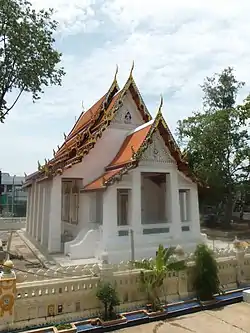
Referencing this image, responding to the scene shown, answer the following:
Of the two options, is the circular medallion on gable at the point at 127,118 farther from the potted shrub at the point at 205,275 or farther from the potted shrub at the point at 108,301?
the potted shrub at the point at 108,301

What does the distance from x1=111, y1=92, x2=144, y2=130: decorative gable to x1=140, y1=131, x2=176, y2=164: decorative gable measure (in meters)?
2.64

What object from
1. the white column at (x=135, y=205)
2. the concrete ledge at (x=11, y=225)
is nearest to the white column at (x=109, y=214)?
the white column at (x=135, y=205)

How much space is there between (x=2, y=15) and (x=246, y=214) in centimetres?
3253

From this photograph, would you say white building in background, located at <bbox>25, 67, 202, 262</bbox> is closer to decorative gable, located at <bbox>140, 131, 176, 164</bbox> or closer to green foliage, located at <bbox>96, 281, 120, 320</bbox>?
decorative gable, located at <bbox>140, 131, 176, 164</bbox>

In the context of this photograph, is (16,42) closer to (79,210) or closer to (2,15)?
(2,15)

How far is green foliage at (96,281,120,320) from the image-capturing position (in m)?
6.16

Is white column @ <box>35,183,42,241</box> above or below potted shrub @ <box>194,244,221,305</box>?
above

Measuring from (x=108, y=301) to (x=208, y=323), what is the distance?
203 cm

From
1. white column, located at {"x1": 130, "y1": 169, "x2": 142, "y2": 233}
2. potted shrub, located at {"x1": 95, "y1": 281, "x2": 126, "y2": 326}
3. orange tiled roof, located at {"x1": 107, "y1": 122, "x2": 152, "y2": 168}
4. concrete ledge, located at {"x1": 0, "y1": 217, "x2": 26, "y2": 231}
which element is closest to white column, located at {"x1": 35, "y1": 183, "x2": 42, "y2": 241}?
orange tiled roof, located at {"x1": 107, "y1": 122, "x2": 152, "y2": 168}

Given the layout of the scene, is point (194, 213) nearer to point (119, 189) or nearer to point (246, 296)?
point (119, 189)

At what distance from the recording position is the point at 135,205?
11.5 m

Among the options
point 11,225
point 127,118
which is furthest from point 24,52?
point 11,225

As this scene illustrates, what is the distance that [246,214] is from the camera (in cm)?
3612

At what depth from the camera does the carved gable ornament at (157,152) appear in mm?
11852
